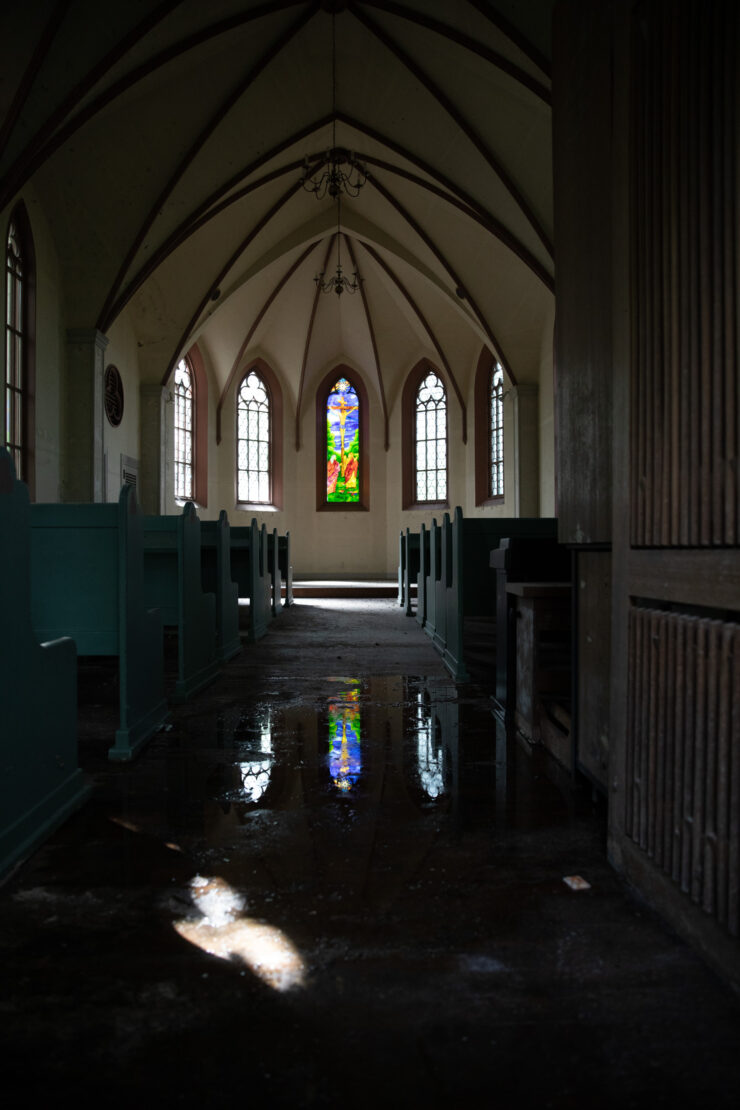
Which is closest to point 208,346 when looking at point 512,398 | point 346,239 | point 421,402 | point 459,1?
point 346,239

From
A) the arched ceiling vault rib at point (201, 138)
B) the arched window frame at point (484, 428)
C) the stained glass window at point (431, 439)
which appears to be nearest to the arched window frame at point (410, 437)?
the stained glass window at point (431, 439)

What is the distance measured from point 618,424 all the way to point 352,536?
54.2 feet

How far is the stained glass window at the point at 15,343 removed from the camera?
9547mm

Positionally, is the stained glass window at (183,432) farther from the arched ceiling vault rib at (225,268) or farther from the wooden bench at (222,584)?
the wooden bench at (222,584)

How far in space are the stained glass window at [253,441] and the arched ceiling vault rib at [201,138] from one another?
261 inches

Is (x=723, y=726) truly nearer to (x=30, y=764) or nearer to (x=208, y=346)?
(x=30, y=764)

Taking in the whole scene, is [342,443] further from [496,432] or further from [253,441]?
[496,432]

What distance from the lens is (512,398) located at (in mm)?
14102

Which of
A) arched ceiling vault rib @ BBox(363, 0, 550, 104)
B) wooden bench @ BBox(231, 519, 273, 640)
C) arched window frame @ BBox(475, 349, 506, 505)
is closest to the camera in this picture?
wooden bench @ BBox(231, 519, 273, 640)

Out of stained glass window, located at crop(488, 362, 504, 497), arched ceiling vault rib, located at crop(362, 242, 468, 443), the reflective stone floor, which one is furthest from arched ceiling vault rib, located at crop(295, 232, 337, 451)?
the reflective stone floor

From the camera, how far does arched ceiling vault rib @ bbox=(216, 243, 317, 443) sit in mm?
16359

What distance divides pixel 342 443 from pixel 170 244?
25.2 feet

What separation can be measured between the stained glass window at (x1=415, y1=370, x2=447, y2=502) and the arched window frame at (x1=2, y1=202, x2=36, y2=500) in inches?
391

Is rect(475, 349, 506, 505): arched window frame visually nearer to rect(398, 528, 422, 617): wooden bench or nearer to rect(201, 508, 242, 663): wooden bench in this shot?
rect(398, 528, 422, 617): wooden bench
